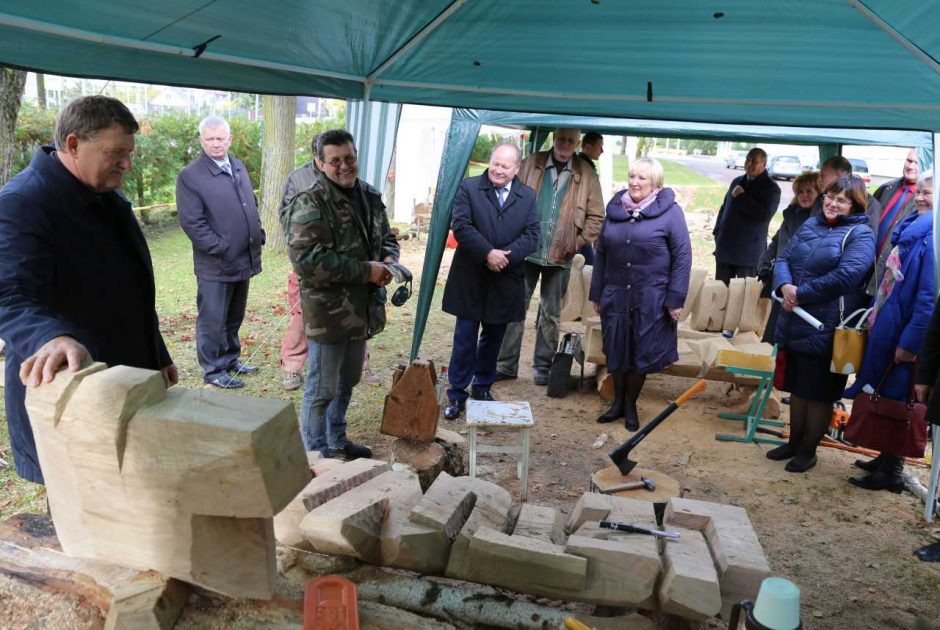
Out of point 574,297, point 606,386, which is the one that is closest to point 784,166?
point 574,297

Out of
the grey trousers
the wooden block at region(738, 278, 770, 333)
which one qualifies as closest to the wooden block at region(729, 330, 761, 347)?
the wooden block at region(738, 278, 770, 333)

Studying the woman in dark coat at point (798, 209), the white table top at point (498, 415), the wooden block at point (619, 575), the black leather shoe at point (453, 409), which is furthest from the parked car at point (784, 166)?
the wooden block at point (619, 575)

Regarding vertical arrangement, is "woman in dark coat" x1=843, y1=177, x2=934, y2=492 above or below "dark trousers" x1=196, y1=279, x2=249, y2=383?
above

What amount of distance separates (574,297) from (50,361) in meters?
5.06

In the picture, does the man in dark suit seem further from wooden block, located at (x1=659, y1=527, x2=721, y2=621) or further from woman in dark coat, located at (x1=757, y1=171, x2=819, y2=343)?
wooden block, located at (x1=659, y1=527, x2=721, y2=621)

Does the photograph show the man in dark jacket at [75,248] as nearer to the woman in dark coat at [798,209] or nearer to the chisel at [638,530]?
the chisel at [638,530]

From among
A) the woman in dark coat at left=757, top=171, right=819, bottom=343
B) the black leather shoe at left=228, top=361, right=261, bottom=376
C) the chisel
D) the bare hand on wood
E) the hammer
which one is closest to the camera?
the bare hand on wood

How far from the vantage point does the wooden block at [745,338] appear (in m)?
5.56

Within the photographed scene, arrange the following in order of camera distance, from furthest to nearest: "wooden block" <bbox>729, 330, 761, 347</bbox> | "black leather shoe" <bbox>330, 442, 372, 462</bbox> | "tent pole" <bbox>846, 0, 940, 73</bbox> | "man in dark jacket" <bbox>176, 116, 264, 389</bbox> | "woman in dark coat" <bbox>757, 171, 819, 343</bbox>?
1. "woman in dark coat" <bbox>757, 171, 819, 343</bbox>
2. "wooden block" <bbox>729, 330, 761, 347</bbox>
3. "man in dark jacket" <bbox>176, 116, 264, 389</bbox>
4. "black leather shoe" <bbox>330, 442, 372, 462</bbox>
5. "tent pole" <bbox>846, 0, 940, 73</bbox>

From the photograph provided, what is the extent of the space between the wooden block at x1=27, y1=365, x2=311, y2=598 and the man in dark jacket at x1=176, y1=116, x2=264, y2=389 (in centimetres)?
371

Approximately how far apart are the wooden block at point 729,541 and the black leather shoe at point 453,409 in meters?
2.71

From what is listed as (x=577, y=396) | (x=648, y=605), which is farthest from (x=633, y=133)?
(x=648, y=605)

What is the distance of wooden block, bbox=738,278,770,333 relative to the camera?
5914 millimetres

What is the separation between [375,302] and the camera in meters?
3.53
